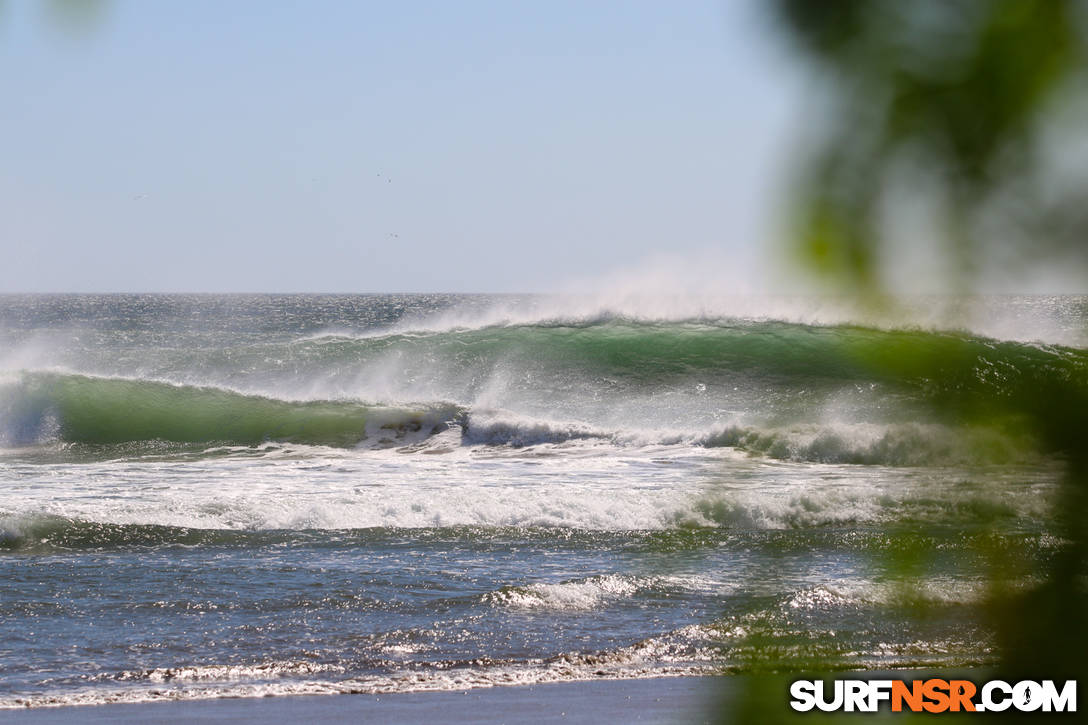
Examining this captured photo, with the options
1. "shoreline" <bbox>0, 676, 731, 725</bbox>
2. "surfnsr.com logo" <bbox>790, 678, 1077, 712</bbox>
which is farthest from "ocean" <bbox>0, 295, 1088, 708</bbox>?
"shoreline" <bbox>0, 676, 731, 725</bbox>

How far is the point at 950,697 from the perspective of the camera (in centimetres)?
52

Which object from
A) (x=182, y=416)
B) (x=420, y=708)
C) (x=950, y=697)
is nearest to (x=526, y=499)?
(x=420, y=708)

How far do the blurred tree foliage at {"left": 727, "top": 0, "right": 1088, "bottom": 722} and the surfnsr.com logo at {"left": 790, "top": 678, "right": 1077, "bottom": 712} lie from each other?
11 cm

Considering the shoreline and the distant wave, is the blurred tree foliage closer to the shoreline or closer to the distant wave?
the shoreline

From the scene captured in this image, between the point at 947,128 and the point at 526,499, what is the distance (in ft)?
41.0

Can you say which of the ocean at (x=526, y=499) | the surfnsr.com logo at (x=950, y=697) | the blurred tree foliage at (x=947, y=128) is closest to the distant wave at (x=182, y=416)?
the ocean at (x=526, y=499)

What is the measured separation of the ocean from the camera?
593 millimetres

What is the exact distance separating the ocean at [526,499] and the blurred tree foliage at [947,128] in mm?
38

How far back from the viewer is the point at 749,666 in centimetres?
61

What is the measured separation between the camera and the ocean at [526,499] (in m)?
0.59

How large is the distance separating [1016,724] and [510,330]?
2775 centimetres

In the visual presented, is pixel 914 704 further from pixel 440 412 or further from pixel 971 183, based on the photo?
pixel 440 412

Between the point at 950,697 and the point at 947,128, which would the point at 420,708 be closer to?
the point at 950,697

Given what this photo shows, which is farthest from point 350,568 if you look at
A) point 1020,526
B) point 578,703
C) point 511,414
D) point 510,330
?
point 510,330
